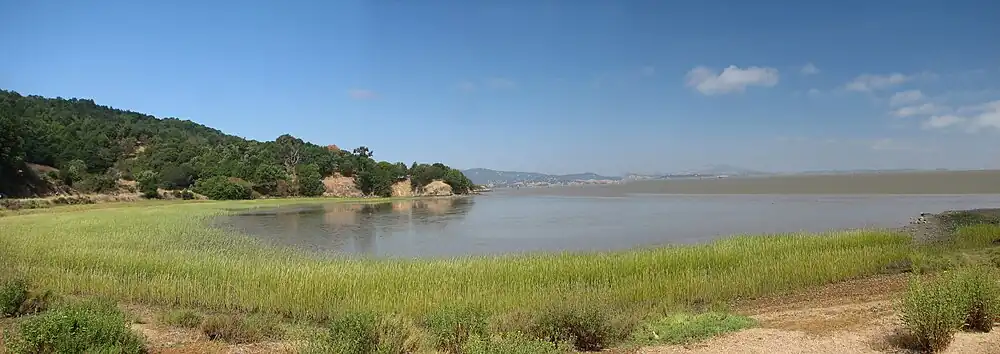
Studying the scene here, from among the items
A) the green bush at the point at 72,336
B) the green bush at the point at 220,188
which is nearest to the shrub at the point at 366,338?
the green bush at the point at 72,336

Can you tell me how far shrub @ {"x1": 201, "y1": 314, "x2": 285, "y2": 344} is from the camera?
873 cm

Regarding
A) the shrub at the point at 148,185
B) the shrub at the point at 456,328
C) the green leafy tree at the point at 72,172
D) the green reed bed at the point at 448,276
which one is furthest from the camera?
the green leafy tree at the point at 72,172

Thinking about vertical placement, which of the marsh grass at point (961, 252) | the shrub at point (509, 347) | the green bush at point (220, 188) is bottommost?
the marsh grass at point (961, 252)

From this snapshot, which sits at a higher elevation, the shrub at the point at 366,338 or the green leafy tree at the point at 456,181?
the green leafy tree at the point at 456,181

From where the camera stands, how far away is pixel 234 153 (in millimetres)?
89875

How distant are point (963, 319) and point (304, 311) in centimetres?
1023

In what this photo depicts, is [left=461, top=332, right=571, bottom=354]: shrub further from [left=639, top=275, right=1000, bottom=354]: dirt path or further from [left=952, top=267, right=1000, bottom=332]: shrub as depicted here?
[left=952, top=267, right=1000, bottom=332]: shrub

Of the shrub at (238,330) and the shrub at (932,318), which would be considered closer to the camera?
the shrub at (932,318)

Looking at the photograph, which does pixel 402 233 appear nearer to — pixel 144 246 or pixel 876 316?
pixel 144 246

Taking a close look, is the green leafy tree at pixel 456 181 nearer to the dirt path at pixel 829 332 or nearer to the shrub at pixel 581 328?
the dirt path at pixel 829 332

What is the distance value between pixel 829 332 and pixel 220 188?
74.0 meters

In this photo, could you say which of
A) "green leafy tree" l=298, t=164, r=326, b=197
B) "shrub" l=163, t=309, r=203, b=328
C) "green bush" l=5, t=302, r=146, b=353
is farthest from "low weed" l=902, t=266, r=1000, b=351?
"green leafy tree" l=298, t=164, r=326, b=197

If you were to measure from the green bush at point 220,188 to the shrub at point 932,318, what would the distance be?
244 feet

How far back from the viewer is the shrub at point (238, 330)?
8.73 metres
